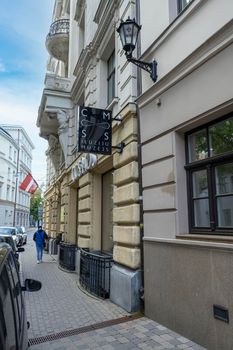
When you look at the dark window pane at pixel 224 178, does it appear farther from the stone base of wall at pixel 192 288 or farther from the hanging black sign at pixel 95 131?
the hanging black sign at pixel 95 131

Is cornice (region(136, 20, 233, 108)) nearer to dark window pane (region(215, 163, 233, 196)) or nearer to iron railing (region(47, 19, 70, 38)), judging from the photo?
dark window pane (region(215, 163, 233, 196))

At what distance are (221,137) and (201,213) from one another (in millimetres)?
1271

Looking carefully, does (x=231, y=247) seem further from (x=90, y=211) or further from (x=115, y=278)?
(x=90, y=211)

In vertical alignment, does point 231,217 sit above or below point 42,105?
below

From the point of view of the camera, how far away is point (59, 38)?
1764 cm

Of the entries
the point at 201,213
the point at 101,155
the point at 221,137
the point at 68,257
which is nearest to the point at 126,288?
the point at 201,213

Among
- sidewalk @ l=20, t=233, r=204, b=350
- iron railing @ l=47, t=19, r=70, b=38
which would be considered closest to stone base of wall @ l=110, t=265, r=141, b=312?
sidewalk @ l=20, t=233, r=204, b=350

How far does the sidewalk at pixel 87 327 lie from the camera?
Result: 16.1 feet

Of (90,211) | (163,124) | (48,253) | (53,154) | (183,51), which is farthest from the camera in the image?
(53,154)

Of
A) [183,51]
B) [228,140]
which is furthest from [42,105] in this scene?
[228,140]

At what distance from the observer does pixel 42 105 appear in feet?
55.5

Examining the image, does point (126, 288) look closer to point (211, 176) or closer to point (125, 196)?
point (125, 196)

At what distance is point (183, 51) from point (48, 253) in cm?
1626

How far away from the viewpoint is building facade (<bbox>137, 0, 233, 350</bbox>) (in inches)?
176
